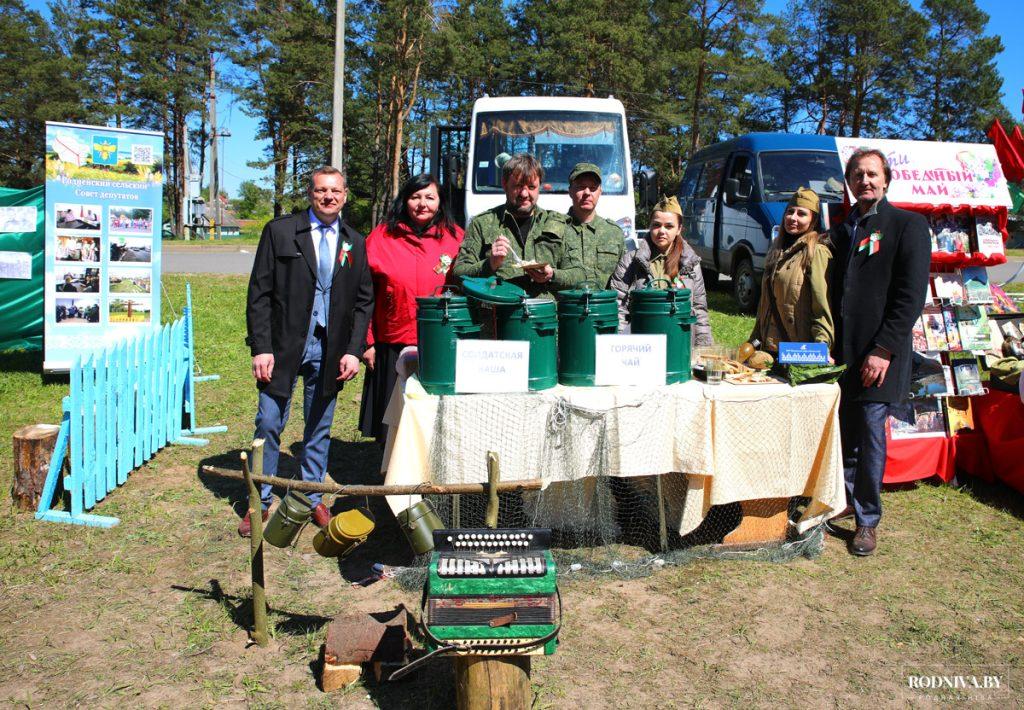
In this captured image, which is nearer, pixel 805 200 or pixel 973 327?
pixel 805 200

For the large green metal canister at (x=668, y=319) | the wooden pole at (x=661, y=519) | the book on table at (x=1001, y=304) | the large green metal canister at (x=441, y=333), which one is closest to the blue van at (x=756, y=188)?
the book on table at (x=1001, y=304)

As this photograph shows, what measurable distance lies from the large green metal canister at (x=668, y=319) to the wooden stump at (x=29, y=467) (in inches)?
123

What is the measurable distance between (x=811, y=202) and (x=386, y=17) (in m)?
23.7

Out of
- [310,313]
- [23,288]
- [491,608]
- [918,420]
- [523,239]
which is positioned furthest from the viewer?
[23,288]

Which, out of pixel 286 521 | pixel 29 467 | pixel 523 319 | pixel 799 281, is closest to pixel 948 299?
pixel 799 281

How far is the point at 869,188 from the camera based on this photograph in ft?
11.6

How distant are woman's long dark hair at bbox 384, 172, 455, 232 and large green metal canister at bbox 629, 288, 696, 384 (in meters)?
1.16

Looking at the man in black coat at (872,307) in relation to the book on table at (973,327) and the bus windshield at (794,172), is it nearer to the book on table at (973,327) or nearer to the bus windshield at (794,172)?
the book on table at (973,327)

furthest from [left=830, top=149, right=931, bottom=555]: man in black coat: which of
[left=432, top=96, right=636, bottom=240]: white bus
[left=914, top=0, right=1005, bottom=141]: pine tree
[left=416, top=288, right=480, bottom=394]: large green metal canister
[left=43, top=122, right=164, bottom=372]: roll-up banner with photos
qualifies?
[left=914, top=0, right=1005, bottom=141]: pine tree

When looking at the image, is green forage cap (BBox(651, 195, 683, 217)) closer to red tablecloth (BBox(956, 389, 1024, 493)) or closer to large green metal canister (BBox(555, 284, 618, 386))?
large green metal canister (BBox(555, 284, 618, 386))

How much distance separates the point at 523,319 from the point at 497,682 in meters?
1.37

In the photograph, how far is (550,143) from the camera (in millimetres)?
8062

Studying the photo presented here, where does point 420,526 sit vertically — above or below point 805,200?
below

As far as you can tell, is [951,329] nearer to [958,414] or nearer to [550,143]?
[958,414]
